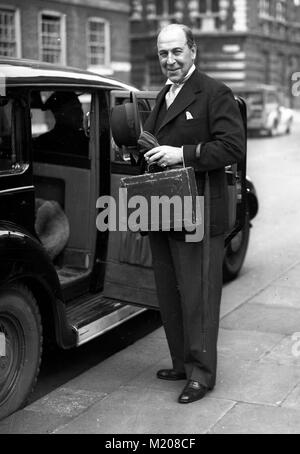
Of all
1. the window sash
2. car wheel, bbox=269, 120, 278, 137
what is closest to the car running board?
the window sash

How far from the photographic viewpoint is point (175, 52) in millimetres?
4348

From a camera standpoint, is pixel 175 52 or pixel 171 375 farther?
pixel 171 375

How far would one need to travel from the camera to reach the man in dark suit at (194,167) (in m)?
4.30

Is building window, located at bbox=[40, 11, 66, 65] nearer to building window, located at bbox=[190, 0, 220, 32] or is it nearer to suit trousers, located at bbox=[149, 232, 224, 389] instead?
building window, located at bbox=[190, 0, 220, 32]

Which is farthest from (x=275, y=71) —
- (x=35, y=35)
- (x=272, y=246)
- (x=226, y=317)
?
(x=226, y=317)

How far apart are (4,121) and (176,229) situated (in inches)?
46.7

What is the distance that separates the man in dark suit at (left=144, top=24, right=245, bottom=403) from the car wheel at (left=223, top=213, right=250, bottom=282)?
8.74 feet

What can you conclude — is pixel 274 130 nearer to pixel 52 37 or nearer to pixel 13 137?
pixel 52 37

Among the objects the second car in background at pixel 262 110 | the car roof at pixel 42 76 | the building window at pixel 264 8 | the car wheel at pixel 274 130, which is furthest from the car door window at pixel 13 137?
the building window at pixel 264 8

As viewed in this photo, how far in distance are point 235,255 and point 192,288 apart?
10.1 feet

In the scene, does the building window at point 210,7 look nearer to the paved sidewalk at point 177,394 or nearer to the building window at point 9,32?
the building window at point 9,32

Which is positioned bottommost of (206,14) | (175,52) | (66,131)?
(66,131)

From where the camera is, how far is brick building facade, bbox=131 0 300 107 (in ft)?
140

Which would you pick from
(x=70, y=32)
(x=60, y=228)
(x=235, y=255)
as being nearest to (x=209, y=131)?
(x=60, y=228)
